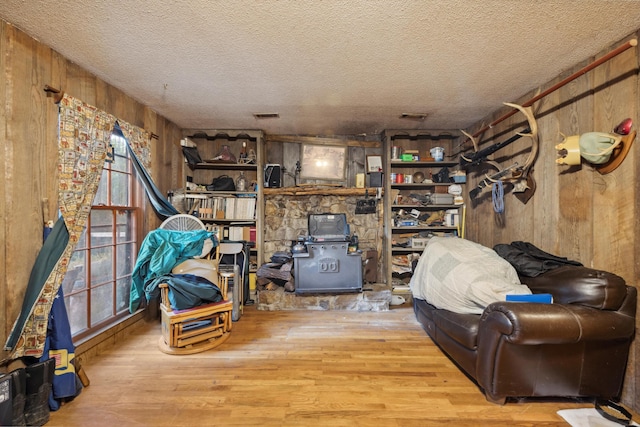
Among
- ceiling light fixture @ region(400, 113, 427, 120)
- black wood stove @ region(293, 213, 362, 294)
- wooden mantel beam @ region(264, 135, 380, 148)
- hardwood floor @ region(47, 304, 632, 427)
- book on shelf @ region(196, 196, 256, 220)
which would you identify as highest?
ceiling light fixture @ region(400, 113, 427, 120)

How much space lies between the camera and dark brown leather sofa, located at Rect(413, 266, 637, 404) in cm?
147

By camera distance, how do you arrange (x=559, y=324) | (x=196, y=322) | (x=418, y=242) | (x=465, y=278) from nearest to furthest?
(x=559, y=324) < (x=465, y=278) < (x=196, y=322) < (x=418, y=242)

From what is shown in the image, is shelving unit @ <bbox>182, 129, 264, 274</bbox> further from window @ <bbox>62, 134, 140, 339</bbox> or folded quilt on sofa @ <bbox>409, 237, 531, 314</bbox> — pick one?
folded quilt on sofa @ <bbox>409, 237, 531, 314</bbox>

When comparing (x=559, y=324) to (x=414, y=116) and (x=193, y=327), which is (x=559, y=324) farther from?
(x=193, y=327)

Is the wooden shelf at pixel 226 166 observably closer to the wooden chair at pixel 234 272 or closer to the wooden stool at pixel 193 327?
the wooden chair at pixel 234 272

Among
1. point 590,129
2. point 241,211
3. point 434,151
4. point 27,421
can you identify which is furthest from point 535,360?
point 241,211

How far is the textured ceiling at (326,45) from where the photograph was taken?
4.74 feet

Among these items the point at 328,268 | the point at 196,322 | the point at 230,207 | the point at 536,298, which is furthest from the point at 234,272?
the point at 536,298

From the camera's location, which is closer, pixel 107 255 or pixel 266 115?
pixel 107 255

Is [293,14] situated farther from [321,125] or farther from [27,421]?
[27,421]

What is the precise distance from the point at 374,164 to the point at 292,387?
2.90 meters

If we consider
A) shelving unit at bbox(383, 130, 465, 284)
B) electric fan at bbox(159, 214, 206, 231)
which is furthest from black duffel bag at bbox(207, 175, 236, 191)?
shelving unit at bbox(383, 130, 465, 284)

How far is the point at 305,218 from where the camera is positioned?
3883 millimetres

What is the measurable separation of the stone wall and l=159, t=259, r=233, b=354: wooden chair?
1.32m
